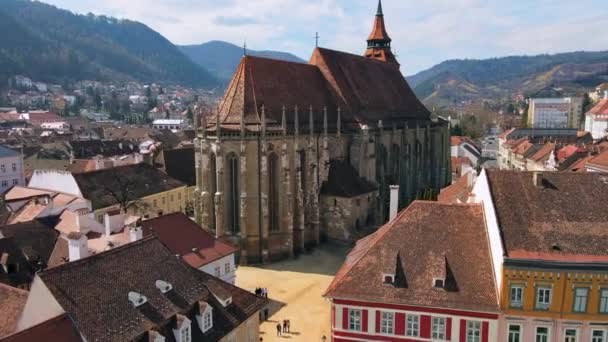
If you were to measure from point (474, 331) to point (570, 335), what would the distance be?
4564 mm

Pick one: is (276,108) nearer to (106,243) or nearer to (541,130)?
(106,243)

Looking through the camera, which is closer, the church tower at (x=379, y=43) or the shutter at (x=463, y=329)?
the shutter at (x=463, y=329)

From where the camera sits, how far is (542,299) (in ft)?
85.1

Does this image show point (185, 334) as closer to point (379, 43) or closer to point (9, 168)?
point (9, 168)

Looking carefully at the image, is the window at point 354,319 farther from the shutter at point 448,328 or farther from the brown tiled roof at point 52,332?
the brown tiled roof at point 52,332

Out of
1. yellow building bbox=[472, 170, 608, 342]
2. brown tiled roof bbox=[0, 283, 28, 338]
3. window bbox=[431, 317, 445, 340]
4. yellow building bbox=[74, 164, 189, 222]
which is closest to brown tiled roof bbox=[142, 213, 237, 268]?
brown tiled roof bbox=[0, 283, 28, 338]

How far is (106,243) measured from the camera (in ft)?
121

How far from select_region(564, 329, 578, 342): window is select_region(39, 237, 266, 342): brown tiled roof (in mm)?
15468

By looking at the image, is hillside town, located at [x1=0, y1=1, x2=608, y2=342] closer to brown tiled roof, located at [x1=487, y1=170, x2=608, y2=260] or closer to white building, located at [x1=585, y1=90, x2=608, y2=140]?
brown tiled roof, located at [x1=487, y1=170, x2=608, y2=260]

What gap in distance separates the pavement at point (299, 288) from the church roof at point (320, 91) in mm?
14222

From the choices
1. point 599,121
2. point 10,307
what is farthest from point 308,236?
point 599,121

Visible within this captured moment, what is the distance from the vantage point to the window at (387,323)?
2744 centimetres

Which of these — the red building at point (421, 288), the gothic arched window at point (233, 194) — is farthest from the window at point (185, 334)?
the gothic arched window at point (233, 194)

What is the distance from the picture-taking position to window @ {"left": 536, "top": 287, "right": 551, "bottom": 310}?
84.7 feet
